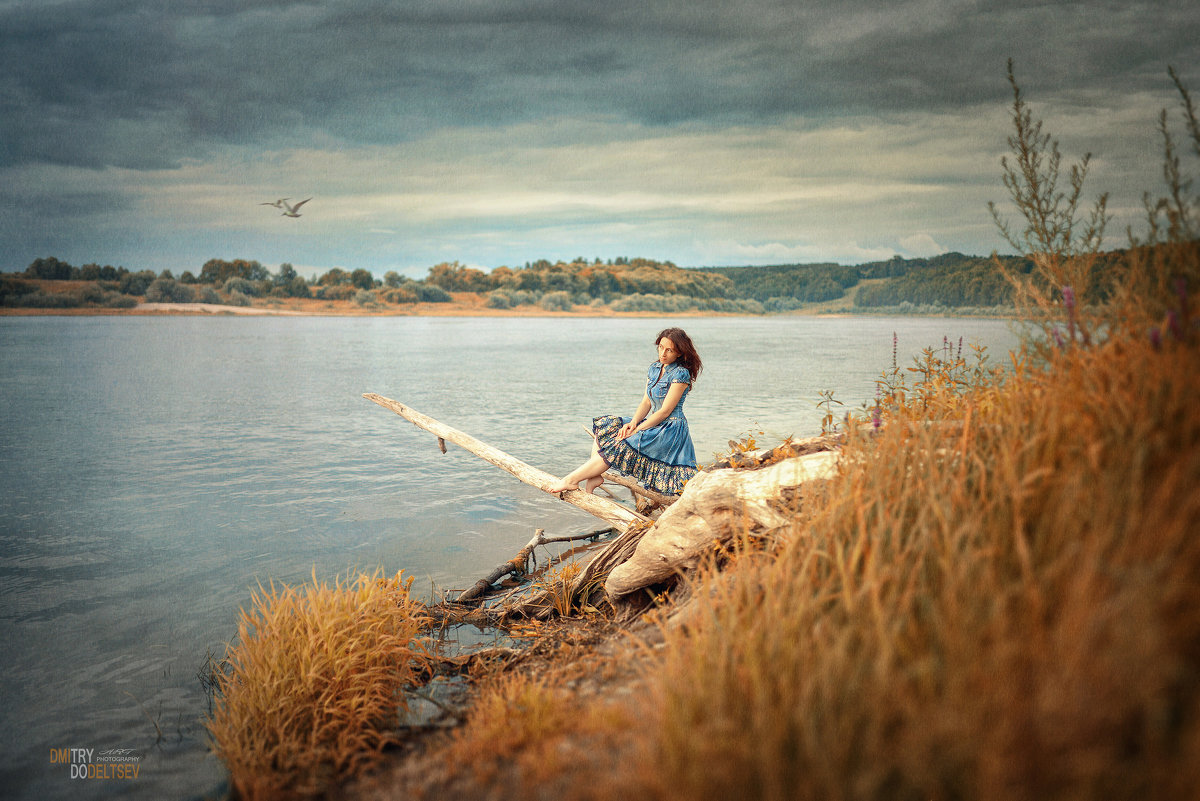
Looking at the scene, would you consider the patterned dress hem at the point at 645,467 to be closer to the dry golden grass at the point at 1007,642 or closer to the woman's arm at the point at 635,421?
the woman's arm at the point at 635,421

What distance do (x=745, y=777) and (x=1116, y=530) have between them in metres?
1.64

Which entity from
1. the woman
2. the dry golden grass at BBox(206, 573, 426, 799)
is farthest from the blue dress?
the dry golden grass at BBox(206, 573, 426, 799)

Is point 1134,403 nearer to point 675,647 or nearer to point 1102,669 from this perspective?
point 1102,669

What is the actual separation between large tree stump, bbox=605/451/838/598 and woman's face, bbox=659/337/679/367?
2066 millimetres

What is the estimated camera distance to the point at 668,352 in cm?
682

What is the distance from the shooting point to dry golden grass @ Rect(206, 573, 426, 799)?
346 cm

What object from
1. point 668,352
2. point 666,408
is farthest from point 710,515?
point 668,352

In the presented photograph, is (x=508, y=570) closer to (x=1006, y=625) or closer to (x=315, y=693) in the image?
(x=315, y=693)

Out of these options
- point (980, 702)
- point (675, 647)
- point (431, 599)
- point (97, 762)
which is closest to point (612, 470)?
point (431, 599)

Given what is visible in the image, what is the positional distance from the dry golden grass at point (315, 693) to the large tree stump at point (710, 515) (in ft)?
6.24

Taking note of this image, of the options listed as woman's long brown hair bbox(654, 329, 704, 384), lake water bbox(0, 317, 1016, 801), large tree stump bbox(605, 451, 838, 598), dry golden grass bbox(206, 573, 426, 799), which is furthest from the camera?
woman's long brown hair bbox(654, 329, 704, 384)

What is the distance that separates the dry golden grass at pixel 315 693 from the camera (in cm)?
346

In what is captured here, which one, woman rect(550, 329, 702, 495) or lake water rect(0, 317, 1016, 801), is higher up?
woman rect(550, 329, 702, 495)

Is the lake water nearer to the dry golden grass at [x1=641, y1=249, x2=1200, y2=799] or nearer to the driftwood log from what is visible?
the dry golden grass at [x1=641, y1=249, x2=1200, y2=799]
